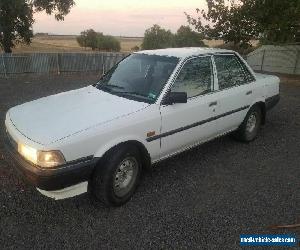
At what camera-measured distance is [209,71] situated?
5.42 meters

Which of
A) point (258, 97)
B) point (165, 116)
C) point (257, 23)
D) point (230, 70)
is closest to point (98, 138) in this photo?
point (165, 116)

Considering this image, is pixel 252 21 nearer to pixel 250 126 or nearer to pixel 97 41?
pixel 250 126

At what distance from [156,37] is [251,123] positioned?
50.2m

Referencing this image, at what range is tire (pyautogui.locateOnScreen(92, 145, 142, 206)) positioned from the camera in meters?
3.99

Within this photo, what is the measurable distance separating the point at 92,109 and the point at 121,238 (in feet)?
5.37

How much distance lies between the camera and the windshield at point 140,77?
474cm

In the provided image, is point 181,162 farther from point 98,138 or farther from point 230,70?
point 98,138

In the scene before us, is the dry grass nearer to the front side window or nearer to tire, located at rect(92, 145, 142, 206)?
the front side window

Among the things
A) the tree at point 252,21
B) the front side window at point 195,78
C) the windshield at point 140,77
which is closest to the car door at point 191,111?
the front side window at point 195,78

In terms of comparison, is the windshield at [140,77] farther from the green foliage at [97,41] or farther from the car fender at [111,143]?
the green foliage at [97,41]

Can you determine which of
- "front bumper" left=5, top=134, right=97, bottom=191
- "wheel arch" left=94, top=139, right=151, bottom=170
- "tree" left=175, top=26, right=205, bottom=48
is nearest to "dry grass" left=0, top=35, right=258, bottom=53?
"tree" left=175, top=26, right=205, bottom=48

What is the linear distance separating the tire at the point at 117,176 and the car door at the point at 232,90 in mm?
1869

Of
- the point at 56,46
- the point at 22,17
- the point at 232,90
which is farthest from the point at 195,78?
the point at 56,46

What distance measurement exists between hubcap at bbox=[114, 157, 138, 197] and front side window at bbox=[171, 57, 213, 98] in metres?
1.19
